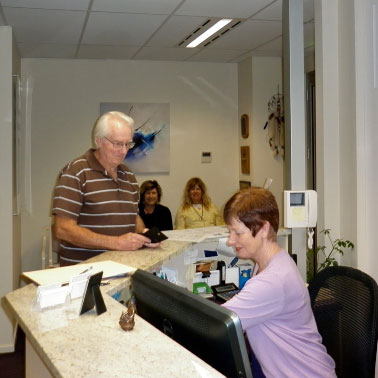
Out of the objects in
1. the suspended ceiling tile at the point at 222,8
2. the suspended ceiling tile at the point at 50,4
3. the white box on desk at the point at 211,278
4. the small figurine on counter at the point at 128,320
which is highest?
the suspended ceiling tile at the point at 222,8

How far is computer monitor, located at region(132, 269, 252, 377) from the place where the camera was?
0.97m

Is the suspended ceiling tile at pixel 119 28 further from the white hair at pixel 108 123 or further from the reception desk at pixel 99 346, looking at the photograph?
the reception desk at pixel 99 346

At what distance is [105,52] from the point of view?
523 centimetres

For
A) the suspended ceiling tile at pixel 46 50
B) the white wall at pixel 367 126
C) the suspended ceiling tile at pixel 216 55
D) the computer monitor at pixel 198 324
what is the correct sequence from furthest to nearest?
the suspended ceiling tile at pixel 216 55 → the suspended ceiling tile at pixel 46 50 → the white wall at pixel 367 126 → the computer monitor at pixel 198 324

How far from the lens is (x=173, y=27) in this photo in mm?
4293

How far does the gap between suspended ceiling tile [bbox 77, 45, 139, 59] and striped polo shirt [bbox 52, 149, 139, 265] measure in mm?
2906

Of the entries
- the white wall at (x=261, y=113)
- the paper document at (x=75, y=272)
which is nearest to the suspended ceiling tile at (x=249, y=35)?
the white wall at (x=261, y=113)

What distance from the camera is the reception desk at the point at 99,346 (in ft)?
3.25

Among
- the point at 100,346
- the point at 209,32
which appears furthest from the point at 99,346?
the point at 209,32

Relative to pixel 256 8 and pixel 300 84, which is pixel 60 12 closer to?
pixel 256 8

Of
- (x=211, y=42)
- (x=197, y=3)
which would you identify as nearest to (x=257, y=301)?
(x=197, y=3)

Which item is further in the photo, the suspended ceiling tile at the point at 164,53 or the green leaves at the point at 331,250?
the suspended ceiling tile at the point at 164,53

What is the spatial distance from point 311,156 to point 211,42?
1.78 metres

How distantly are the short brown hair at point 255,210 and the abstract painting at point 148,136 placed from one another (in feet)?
13.2
